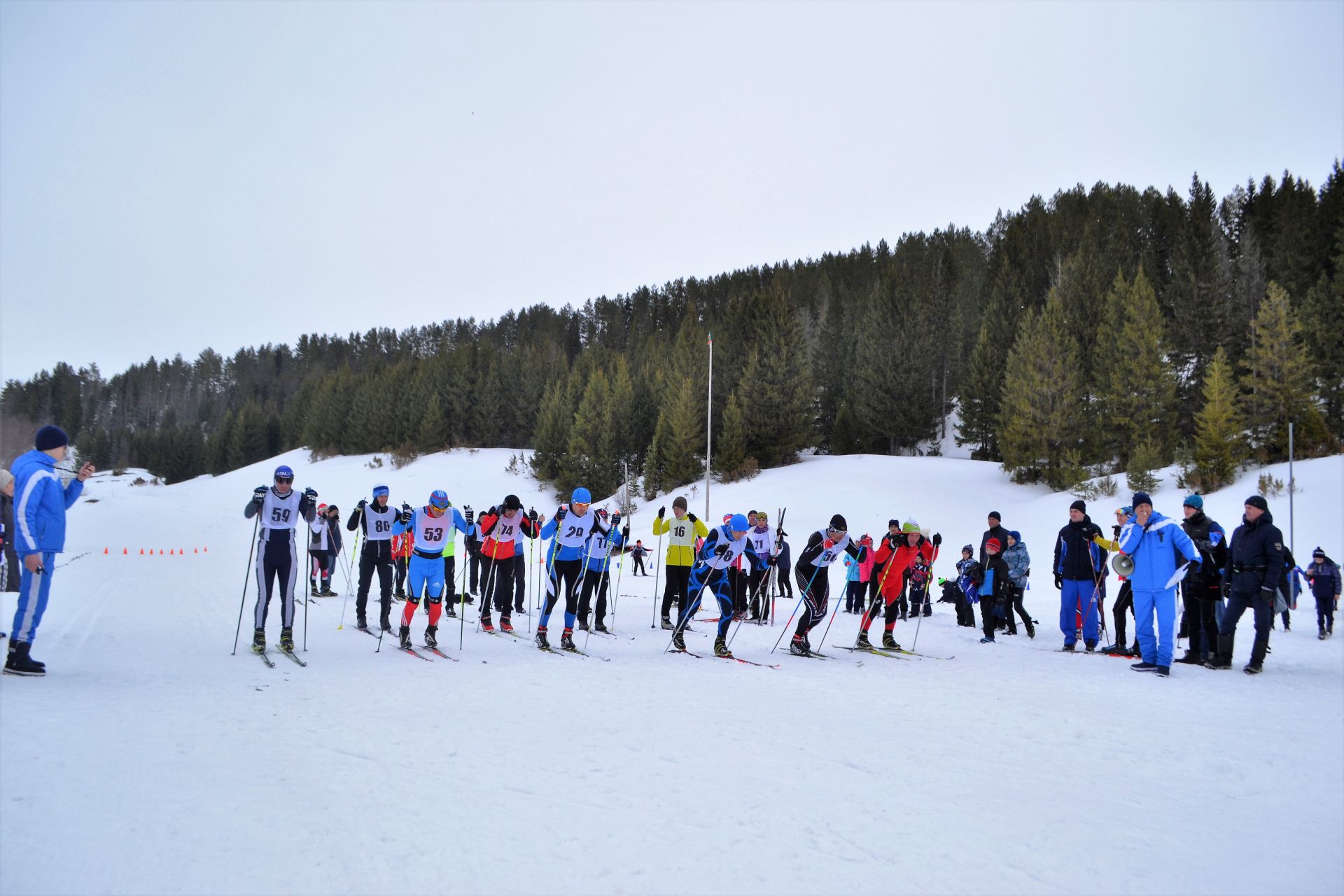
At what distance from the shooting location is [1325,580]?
40.9 feet

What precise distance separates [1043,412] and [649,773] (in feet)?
122

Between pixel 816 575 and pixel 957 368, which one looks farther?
pixel 957 368

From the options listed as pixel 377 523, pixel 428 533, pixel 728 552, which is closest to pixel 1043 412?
Answer: pixel 728 552

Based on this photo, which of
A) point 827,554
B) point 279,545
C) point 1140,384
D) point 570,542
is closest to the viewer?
point 279,545

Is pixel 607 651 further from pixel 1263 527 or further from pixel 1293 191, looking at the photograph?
pixel 1293 191

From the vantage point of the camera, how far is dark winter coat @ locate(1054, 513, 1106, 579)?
1074cm

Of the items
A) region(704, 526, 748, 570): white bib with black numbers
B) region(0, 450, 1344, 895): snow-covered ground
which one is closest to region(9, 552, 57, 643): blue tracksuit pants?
region(0, 450, 1344, 895): snow-covered ground

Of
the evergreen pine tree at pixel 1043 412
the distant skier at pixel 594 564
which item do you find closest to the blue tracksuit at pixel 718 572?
the distant skier at pixel 594 564

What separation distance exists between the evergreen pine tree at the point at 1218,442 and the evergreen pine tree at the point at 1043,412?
7.21m

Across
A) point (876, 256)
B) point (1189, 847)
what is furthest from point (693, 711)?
point (876, 256)

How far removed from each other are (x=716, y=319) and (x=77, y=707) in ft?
273

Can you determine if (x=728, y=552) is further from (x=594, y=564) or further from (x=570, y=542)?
(x=570, y=542)

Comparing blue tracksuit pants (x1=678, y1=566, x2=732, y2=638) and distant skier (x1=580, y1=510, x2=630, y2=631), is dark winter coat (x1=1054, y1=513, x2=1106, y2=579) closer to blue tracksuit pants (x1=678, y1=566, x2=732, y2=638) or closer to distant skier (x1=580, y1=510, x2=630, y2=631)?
blue tracksuit pants (x1=678, y1=566, x2=732, y2=638)

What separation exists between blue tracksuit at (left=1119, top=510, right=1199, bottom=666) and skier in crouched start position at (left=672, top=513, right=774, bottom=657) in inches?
190
